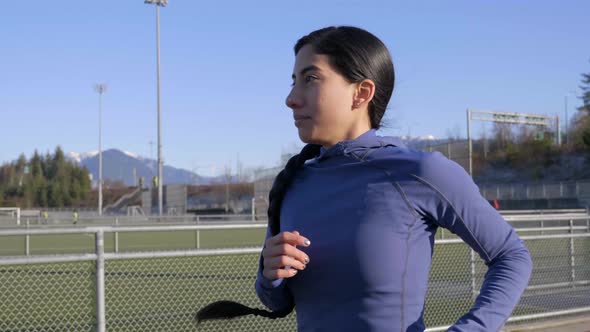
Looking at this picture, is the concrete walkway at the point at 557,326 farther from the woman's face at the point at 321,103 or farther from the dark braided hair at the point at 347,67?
the woman's face at the point at 321,103

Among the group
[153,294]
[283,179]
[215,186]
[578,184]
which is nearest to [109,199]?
[215,186]

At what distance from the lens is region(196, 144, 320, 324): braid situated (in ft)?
6.00

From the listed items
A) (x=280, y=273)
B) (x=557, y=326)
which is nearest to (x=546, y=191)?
(x=557, y=326)

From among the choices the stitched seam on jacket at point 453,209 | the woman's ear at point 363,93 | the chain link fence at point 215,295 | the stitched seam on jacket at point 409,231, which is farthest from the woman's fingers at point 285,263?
the chain link fence at point 215,295

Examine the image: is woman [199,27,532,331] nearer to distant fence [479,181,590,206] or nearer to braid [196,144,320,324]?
braid [196,144,320,324]

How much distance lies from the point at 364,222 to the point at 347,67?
0.41 metres

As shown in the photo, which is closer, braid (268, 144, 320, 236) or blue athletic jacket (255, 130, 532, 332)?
blue athletic jacket (255, 130, 532, 332)

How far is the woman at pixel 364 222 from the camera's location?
1468 millimetres

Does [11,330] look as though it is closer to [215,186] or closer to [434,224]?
[434,224]

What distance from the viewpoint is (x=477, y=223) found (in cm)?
148

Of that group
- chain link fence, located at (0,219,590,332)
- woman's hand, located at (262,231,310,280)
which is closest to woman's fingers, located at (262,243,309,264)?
woman's hand, located at (262,231,310,280)

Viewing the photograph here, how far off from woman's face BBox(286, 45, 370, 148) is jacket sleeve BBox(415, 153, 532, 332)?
263 millimetres

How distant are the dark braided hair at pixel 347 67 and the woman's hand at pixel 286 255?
0.29 metres

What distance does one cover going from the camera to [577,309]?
859cm
